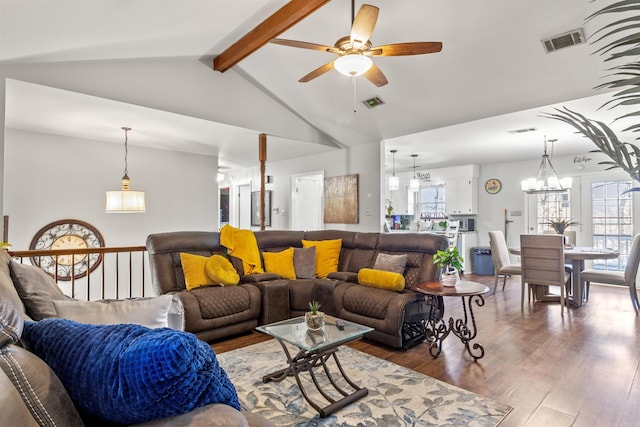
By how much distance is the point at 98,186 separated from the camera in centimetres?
530

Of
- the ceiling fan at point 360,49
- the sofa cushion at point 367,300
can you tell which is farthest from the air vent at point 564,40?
the sofa cushion at point 367,300

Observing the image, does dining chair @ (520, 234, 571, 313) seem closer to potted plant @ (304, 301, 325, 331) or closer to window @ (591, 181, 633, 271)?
window @ (591, 181, 633, 271)

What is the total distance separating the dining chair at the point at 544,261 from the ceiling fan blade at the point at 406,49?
10.0ft

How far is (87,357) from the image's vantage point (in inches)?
34.3

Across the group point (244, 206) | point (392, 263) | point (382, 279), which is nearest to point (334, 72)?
point (392, 263)

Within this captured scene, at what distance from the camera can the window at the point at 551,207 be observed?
6.75 m

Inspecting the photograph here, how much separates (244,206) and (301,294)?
480 centimetres

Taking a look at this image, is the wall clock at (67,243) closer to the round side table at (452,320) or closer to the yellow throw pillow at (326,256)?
the yellow throw pillow at (326,256)

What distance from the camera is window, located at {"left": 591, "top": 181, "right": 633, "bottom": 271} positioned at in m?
6.11

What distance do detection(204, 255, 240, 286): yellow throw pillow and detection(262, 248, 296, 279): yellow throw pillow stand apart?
0.56 meters

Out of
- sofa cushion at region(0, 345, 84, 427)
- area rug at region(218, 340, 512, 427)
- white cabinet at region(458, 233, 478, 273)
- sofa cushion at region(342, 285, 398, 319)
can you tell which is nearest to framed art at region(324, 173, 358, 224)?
sofa cushion at region(342, 285, 398, 319)

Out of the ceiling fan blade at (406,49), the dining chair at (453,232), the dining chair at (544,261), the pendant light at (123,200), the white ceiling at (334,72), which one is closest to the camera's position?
the ceiling fan blade at (406,49)

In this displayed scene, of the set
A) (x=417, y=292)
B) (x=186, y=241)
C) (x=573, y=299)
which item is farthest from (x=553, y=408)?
(x=186, y=241)

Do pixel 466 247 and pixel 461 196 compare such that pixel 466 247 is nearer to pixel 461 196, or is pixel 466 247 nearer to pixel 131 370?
pixel 461 196
